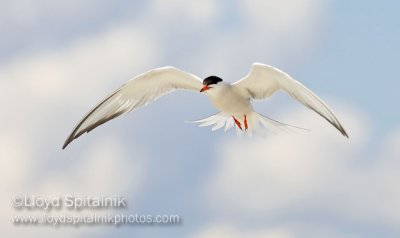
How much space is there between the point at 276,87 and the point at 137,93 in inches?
109

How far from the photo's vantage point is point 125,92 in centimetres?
1619

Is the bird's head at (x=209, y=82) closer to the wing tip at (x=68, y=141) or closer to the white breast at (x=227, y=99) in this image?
the white breast at (x=227, y=99)

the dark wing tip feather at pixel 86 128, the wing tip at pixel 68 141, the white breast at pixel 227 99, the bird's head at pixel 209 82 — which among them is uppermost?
the bird's head at pixel 209 82

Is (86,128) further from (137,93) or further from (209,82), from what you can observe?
(209,82)

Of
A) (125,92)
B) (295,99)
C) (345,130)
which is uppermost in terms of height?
(125,92)

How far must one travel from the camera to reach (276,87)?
15.9m

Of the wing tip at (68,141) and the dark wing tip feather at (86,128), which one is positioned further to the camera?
the dark wing tip feather at (86,128)

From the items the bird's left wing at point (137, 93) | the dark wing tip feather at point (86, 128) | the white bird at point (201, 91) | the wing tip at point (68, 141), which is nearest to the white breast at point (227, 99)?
the white bird at point (201, 91)

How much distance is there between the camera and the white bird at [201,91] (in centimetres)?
1568

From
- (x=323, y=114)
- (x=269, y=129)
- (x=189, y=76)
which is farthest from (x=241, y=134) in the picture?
(x=323, y=114)

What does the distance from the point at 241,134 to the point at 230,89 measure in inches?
64.3

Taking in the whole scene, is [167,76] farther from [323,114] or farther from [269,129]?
[323,114]

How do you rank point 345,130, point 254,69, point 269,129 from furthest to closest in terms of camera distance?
point 269,129 → point 254,69 → point 345,130

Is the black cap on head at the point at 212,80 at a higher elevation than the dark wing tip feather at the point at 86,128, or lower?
higher
